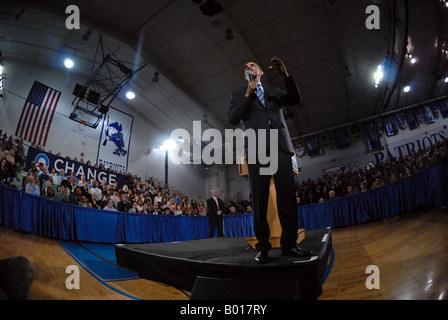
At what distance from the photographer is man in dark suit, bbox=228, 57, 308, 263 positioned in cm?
165

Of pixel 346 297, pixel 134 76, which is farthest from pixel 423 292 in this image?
pixel 134 76

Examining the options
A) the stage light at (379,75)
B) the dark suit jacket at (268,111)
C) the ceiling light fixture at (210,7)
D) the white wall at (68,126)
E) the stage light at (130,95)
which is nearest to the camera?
the dark suit jacket at (268,111)

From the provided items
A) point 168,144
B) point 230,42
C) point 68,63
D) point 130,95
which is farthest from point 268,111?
point 168,144

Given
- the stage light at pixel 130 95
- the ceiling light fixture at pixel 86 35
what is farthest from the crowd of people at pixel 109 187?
the ceiling light fixture at pixel 86 35

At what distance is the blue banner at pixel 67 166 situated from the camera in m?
Answer: 7.71

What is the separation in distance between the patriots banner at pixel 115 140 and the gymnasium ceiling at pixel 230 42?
6.06ft

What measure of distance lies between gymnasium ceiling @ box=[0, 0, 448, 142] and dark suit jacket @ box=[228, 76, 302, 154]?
6.84 meters

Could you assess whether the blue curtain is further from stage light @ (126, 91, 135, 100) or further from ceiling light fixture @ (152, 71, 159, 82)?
stage light @ (126, 91, 135, 100)

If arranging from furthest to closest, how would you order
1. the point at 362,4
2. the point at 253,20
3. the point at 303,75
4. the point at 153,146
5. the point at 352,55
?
the point at 153,146
the point at 303,75
the point at 352,55
the point at 253,20
the point at 362,4

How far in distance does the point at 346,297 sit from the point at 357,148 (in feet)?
48.6

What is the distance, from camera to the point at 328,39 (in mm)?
8281

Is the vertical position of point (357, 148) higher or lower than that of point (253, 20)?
lower
